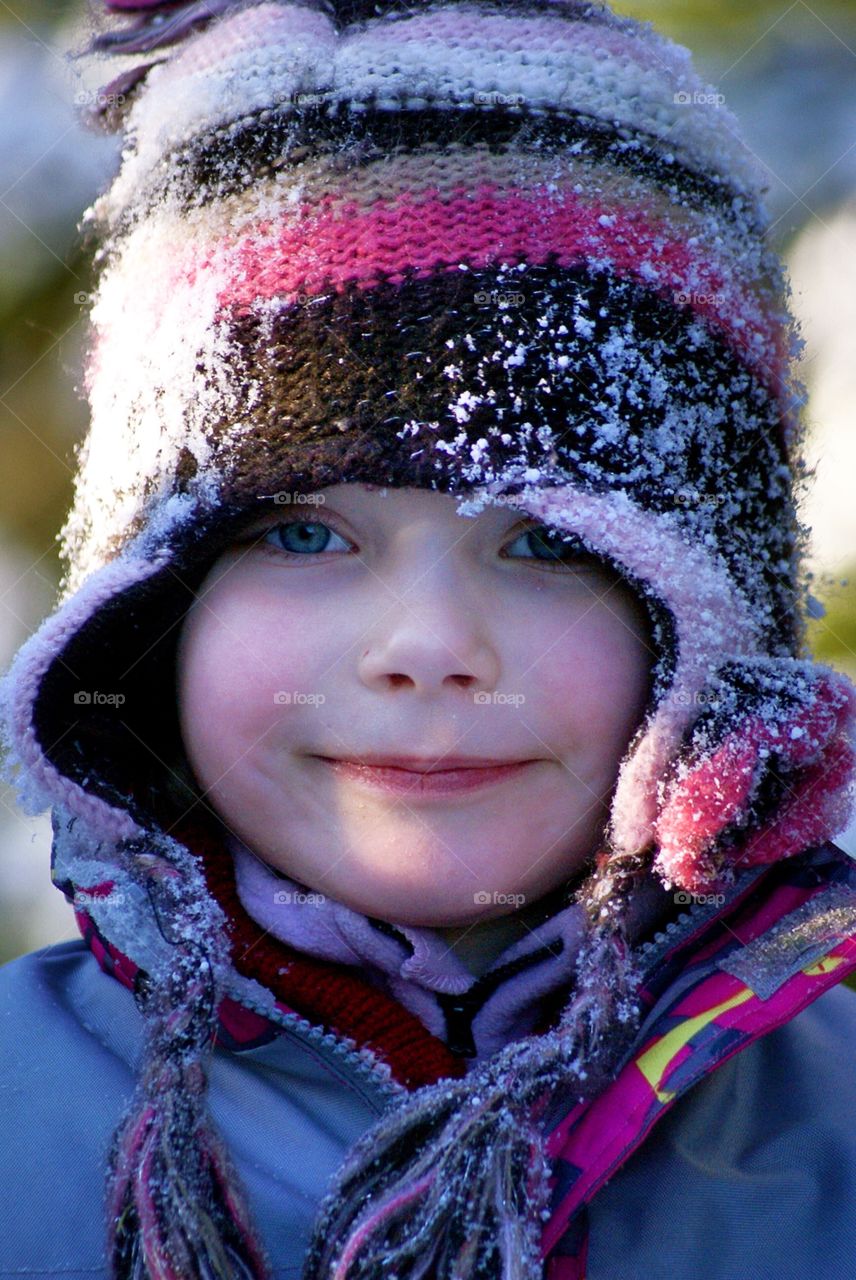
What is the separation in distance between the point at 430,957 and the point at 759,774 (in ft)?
1.30

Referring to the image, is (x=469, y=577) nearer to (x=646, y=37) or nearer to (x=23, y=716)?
(x=23, y=716)

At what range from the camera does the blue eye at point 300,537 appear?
1.30 metres

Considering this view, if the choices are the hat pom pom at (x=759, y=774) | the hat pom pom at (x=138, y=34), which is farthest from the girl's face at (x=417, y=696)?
the hat pom pom at (x=138, y=34)

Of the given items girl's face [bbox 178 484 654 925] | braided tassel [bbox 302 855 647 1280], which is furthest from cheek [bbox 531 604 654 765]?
braided tassel [bbox 302 855 647 1280]

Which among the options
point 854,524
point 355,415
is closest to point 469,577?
point 355,415

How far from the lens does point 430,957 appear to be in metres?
1.29

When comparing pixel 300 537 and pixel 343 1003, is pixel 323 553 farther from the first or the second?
pixel 343 1003

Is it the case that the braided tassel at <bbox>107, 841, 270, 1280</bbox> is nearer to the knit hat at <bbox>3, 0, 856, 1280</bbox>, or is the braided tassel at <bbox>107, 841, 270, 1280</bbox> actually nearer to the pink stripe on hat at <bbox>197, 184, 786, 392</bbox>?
the knit hat at <bbox>3, 0, 856, 1280</bbox>

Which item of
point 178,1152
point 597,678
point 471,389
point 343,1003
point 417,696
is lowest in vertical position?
point 178,1152

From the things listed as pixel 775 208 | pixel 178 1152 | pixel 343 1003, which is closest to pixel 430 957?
pixel 343 1003

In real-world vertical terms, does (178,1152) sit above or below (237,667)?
below

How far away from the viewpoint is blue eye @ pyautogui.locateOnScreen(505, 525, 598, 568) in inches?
50.6

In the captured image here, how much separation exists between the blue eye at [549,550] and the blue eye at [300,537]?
0.19m

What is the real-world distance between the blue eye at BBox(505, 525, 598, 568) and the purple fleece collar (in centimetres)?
38
